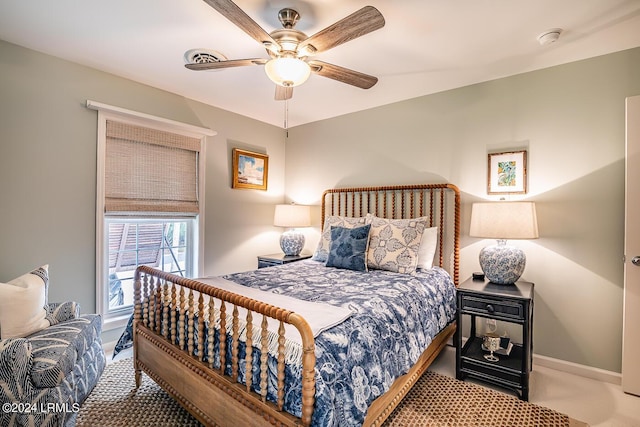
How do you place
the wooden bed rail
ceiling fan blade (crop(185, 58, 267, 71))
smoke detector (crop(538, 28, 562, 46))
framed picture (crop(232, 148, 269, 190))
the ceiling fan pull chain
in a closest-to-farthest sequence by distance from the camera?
1. the wooden bed rail
2. ceiling fan blade (crop(185, 58, 267, 71))
3. smoke detector (crop(538, 28, 562, 46))
4. the ceiling fan pull chain
5. framed picture (crop(232, 148, 269, 190))

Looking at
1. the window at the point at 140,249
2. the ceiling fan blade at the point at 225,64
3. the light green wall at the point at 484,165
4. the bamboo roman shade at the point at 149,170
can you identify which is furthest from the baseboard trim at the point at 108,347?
the ceiling fan blade at the point at 225,64

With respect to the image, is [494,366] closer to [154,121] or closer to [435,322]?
[435,322]

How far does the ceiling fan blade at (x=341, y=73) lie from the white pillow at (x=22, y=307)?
225cm

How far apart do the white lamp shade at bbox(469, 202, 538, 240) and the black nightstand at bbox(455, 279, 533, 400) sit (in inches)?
16.2

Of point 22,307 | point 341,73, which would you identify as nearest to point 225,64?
point 341,73

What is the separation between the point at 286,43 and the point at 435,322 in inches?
85.2

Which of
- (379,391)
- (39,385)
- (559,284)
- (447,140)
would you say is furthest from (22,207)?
(559,284)

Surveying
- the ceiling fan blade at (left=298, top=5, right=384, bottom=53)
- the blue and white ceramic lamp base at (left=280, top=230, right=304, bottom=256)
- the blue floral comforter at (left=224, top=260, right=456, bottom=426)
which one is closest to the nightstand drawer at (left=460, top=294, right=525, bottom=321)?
the blue floral comforter at (left=224, top=260, right=456, bottom=426)

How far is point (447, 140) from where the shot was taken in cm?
314

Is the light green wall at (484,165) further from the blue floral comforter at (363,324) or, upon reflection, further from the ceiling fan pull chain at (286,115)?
the ceiling fan pull chain at (286,115)

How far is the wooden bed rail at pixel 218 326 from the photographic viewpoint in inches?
46.1

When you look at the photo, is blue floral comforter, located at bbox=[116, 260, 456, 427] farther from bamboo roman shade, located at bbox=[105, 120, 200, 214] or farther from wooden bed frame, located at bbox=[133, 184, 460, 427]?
bamboo roman shade, located at bbox=[105, 120, 200, 214]

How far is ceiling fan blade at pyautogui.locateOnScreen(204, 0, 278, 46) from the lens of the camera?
1441 mm

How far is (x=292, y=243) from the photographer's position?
3.94 metres
